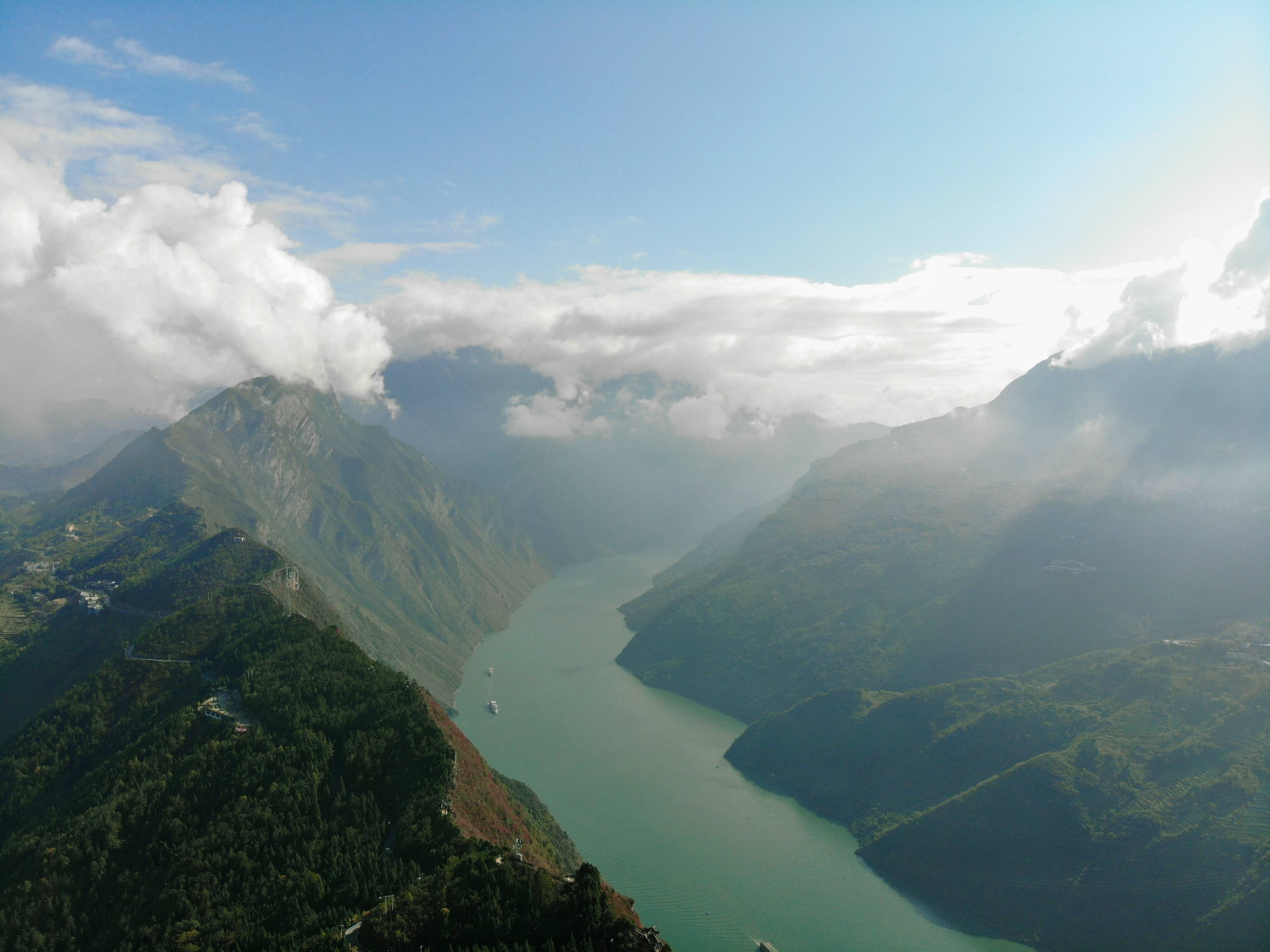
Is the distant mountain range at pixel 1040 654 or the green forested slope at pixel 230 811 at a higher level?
the green forested slope at pixel 230 811

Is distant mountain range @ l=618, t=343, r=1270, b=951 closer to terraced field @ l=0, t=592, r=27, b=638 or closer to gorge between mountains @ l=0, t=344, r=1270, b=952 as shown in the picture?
gorge between mountains @ l=0, t=344, r=1270, b=952

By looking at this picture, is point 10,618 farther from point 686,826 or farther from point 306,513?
point 686,826

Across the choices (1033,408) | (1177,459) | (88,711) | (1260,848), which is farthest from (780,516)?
(88,711)

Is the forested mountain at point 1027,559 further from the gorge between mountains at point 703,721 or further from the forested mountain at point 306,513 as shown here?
A: the forested mountain at point 306,513

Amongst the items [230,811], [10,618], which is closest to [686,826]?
[230,811]

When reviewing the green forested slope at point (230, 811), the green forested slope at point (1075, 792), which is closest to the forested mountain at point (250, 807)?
the green forested slope at point (230, 811)

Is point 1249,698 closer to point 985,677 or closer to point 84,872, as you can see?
point 985,677
